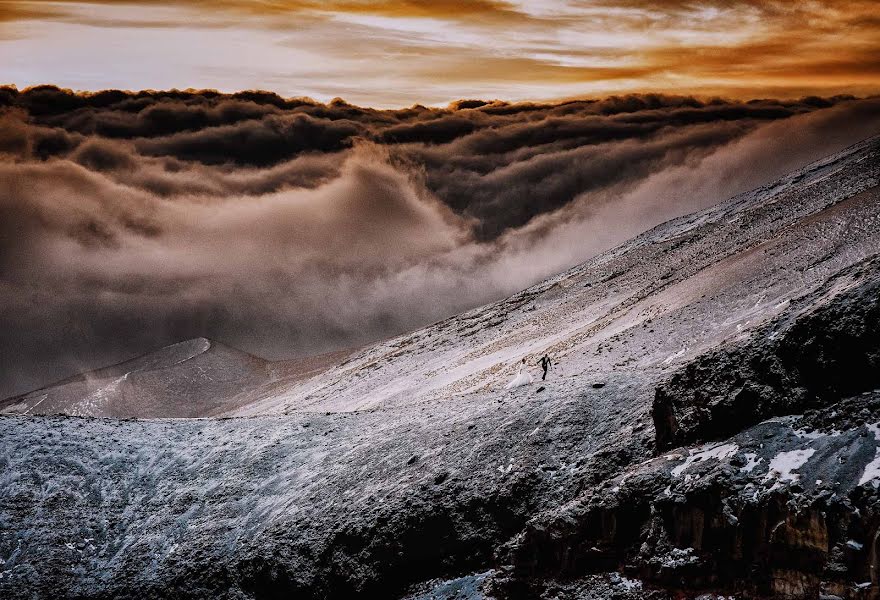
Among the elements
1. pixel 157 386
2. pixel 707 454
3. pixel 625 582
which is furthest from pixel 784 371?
pixel 157 386

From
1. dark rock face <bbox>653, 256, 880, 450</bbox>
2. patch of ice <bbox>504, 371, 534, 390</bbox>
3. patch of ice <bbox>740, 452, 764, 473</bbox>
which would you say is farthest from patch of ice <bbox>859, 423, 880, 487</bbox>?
patch of ice <bbox>504, 371, 534, 390</bbox>

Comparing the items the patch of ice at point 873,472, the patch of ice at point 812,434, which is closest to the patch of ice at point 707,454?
the patch of ice at point 812,434

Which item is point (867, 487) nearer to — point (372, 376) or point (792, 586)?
point (792, 586)

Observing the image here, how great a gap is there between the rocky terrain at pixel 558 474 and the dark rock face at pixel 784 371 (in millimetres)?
64

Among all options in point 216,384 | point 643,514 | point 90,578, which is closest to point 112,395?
point 216,384

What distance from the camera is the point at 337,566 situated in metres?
31.3

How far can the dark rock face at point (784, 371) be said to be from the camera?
75.6ft

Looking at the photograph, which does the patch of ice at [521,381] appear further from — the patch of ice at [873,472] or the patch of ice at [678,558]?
the patch of ice at [873,472]

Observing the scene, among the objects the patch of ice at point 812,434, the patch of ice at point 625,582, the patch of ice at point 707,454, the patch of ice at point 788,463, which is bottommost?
the patch of ice at point 625,582

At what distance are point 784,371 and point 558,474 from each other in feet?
28.1

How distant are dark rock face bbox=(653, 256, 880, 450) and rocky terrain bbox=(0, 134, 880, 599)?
0.21 feet

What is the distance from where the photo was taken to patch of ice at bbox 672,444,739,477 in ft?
76.8

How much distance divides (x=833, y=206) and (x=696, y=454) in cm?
4191

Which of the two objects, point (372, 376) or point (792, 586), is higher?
point (792, 586)
